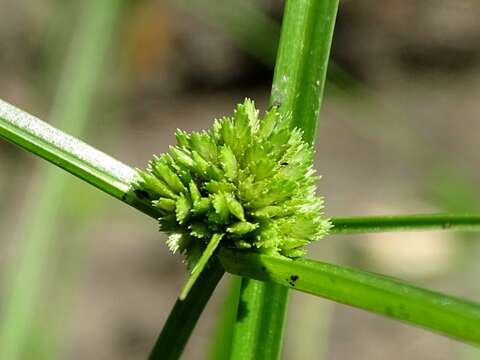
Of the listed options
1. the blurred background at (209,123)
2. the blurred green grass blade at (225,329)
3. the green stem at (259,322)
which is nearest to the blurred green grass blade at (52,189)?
the blurred background at (209,123)

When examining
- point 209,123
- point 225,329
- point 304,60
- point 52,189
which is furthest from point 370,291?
point 209,123

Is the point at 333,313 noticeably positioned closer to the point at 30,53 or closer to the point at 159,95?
the point at 159,95

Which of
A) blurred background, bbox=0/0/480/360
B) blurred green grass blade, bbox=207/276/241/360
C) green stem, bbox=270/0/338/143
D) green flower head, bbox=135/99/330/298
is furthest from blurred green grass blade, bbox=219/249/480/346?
blurred background, bbox=0/0/480/360

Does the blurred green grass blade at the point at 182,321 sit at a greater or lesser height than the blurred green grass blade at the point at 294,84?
lesser

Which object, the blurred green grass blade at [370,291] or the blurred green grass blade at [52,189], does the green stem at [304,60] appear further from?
the blurred green grass blade at [52,189]

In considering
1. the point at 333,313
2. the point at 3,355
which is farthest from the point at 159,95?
the point at 3,355

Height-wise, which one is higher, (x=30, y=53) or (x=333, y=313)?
(x=30, y=53)

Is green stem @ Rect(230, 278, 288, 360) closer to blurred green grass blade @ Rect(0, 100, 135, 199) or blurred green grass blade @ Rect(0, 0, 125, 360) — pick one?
blurred green grass blade @ Rect(0, 100, 135, 199)
